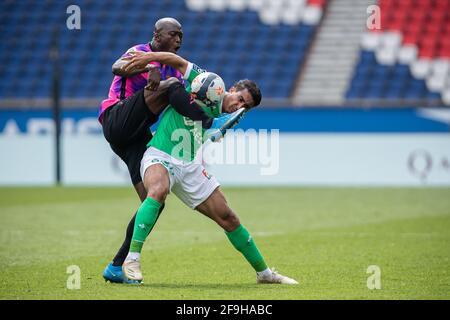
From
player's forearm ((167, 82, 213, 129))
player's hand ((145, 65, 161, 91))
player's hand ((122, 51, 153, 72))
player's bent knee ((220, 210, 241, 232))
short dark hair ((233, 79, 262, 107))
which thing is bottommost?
player's bent knee ((220, 210, 241, 232))

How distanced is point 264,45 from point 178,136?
694 inches

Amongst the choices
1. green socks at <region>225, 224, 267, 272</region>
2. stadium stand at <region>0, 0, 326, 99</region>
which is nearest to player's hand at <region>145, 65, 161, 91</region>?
green socks at <region>225, 224, 267, 272</region>

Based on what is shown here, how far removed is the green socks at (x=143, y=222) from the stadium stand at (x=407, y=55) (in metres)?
15.4

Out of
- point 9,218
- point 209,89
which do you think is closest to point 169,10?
point 9,218

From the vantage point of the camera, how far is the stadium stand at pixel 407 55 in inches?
893

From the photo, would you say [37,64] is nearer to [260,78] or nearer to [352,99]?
[260,78]

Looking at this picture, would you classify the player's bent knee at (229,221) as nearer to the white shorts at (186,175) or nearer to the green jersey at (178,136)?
the white shorts at (186,175)

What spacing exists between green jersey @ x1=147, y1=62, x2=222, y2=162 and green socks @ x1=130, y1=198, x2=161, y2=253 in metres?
0.48

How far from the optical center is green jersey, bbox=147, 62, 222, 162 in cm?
744

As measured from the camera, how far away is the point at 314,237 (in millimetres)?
11422

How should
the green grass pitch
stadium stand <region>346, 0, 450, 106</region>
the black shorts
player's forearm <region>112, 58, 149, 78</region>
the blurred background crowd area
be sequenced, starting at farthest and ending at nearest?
the blurred background crowd area < stadium stand <region>346, 0, 450, 106</region> < the black shorts < player's forearm <region>112, 58, 149, 78</region> < the green grass pitch

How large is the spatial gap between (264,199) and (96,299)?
1081 cm

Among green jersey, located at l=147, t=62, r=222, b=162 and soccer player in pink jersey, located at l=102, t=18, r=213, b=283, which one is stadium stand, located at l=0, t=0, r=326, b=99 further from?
green jersey, located at l=147, t=62, r=222, b=162

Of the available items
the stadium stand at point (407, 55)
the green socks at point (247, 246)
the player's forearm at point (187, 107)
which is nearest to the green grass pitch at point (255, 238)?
the green socks at point (247, 246)
